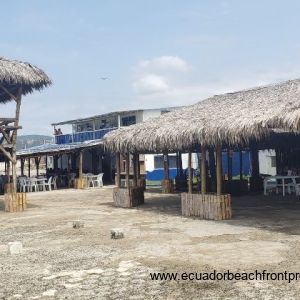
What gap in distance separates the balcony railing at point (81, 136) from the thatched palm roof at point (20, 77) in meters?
16.4

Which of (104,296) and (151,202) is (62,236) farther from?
Answer: (151,202)

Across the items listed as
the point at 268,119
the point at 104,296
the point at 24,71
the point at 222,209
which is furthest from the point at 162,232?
the point at 24,71

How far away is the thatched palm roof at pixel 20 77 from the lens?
619 inches

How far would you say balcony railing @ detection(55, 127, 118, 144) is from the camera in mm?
34175

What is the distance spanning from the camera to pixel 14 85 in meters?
16.7

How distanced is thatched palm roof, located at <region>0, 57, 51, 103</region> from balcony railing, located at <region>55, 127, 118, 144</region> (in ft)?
53.7

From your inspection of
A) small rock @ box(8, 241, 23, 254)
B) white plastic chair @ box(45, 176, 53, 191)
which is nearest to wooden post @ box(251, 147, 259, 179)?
white plastic chair @ box(45, 176, 53, 191)

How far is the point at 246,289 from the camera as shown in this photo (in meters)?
5.72

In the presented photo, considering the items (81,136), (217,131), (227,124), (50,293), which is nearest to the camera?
(50,293)

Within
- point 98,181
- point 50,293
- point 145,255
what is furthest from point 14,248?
point 98,181

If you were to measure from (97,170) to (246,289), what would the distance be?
3076cm

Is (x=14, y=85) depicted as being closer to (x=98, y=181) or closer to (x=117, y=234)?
(x=117, y=234)

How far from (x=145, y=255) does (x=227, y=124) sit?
14.3 ft

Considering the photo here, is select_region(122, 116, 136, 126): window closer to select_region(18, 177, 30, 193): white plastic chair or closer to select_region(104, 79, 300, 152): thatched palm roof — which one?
select_region(18, 177, 30, 193): white plastic chair
